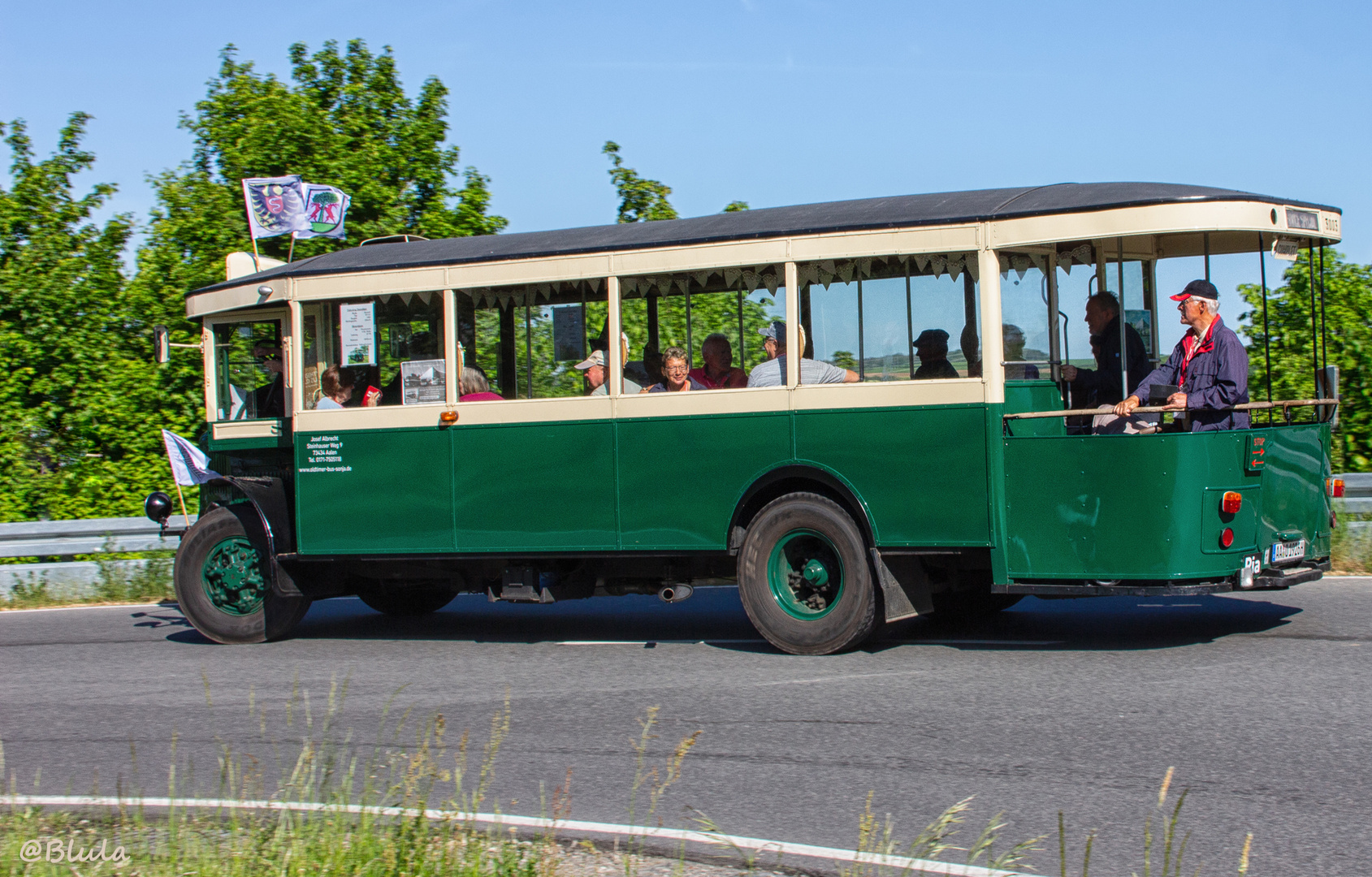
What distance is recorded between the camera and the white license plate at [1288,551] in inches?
312

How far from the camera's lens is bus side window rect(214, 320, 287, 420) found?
10.5 meters

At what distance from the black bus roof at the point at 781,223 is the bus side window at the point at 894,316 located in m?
0.25

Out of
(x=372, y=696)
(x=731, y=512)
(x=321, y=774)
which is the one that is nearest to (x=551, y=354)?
(x=731, y=512)

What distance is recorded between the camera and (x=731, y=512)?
28.6ft

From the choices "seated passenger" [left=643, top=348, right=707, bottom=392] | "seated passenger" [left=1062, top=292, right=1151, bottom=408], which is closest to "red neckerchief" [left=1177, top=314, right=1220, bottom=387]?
"seated passenger" [left=1062, top=292, right=1151, bottom=408]

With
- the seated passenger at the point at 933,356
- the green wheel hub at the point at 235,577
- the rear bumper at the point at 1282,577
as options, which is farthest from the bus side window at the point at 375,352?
the rear bumper at the point at 1282,577

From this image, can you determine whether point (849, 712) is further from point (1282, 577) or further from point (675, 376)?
point (675, 376)

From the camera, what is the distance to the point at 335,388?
10125 millimetres

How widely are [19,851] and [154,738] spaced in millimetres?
2570

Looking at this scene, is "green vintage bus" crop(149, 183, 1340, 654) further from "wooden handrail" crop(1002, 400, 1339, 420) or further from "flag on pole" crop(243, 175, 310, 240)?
"flag on pole" crop(243, 175, 310, 240)

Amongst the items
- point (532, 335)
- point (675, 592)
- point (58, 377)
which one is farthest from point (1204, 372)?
point (58, 377)

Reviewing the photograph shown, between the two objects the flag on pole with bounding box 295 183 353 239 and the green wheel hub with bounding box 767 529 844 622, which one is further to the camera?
the flag on pole with bounding box 295 183 353 239

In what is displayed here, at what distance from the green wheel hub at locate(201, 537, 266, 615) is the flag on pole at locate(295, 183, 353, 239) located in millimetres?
3114

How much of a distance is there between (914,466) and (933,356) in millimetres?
687
